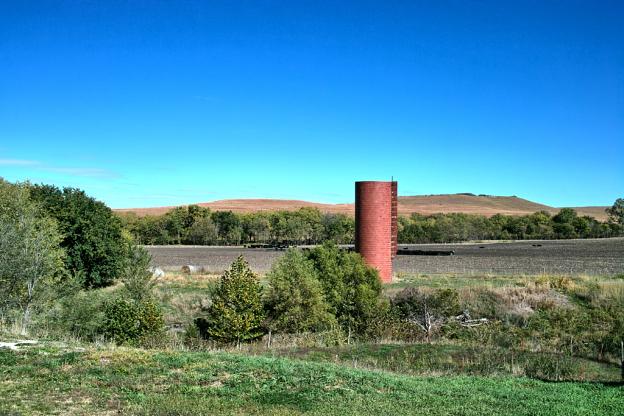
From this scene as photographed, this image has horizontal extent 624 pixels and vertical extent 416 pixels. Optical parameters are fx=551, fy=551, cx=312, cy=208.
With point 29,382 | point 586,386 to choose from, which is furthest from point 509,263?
point 29,382

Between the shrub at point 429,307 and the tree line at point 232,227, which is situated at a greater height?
the tree line at point 232,227

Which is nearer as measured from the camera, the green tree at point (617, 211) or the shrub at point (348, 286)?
the shrub at point (348, 286)

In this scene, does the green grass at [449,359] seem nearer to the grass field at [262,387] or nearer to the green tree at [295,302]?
the grass field at [262,387]

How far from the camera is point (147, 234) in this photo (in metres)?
129

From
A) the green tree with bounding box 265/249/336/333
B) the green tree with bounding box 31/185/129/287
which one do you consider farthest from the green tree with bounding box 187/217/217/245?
the green tree with bounding box 265/249/336/333

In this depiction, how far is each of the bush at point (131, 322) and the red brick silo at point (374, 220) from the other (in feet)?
49.2

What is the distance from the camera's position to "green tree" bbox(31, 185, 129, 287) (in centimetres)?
4244

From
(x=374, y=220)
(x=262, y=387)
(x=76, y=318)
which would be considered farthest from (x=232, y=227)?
(x=262, y=387)

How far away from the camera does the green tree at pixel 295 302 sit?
26.0 metres

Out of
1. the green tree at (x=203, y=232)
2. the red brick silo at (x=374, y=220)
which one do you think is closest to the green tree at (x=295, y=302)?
the red brick silo at (x=374, y=220)

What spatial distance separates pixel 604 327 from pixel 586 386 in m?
17.8

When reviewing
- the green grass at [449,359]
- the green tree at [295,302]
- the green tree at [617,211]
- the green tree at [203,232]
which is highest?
the green tree at [617,211]

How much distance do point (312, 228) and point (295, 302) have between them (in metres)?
95.7

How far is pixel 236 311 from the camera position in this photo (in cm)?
2536
